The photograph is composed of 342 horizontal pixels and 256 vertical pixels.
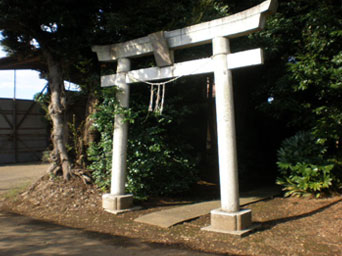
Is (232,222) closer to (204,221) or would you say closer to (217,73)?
(204,221)

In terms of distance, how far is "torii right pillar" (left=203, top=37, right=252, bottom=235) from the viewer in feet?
15.5

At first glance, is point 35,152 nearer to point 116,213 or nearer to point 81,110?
point 81,110

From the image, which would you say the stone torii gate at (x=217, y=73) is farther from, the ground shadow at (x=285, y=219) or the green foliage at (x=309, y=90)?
the green foliage at (x=309, y=90)

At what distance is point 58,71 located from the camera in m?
7.80

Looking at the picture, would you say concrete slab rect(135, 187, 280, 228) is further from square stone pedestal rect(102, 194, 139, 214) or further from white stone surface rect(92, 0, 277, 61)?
white stone surface rect(92, 0, 277, 61)

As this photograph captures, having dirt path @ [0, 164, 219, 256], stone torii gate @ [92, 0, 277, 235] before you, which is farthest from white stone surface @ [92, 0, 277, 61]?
dirt path @ [0, 164, 219, 256]

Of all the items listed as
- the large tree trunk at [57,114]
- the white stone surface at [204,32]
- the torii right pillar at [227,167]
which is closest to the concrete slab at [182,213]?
the torii right pillar at [227,167]

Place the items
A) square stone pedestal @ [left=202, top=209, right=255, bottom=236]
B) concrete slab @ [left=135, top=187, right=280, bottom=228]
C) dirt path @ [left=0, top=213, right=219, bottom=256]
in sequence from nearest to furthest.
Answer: dirt path @ [left=0, top=213, right=219, bottom=256] → square stone pedestal @ [left=202, top=209, right=255, bottom=236] → concrete slab @ [left=135, top=187, right=280, bottom=228]

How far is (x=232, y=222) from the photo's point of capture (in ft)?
15.2

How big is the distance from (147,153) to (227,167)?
250cm

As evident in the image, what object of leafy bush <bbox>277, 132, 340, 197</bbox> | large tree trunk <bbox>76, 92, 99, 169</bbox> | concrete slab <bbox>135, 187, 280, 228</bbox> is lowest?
concrete slab <bbox>135, 187, 280, 228</bbox>

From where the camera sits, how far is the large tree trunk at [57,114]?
300 inches

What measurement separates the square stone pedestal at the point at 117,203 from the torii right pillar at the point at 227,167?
204 cm

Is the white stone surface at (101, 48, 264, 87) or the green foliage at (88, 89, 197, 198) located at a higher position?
the white stone surface at (101, 48, 264, 87)
